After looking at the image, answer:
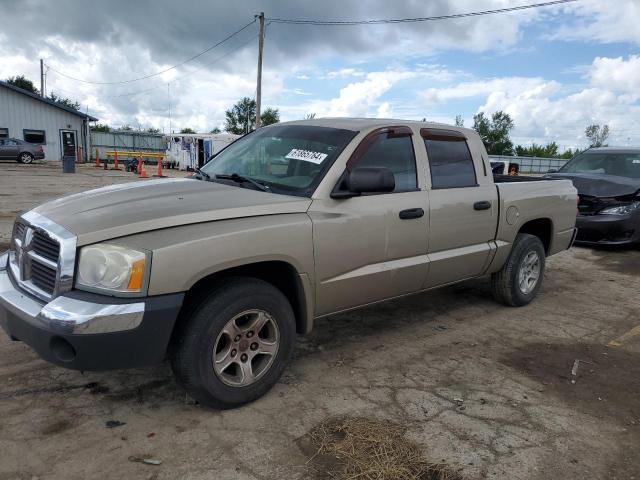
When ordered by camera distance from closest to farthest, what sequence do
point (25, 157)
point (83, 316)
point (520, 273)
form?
1. point (83, 316)
2. point (520, 273)
3. point (25, 157)

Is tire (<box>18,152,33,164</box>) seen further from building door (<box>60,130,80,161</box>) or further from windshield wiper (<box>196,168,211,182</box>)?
windshield wiper (<box>196,168,211,182</box>)

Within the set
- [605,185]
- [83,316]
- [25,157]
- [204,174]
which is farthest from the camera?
[25,157]

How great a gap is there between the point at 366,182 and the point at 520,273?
2778 mm

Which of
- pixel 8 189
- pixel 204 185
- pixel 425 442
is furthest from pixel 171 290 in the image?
pixel 8 189

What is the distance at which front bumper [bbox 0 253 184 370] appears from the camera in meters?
2.52

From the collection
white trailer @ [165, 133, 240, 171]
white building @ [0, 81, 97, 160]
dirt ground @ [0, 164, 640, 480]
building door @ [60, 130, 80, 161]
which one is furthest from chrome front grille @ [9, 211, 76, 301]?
building door @ [60, 130, 80, 161]

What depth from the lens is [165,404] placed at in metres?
3.16

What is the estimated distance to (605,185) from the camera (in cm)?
877

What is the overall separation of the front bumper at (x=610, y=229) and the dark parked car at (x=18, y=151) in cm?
2961

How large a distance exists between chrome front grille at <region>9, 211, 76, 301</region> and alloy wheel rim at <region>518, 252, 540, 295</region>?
4.34m

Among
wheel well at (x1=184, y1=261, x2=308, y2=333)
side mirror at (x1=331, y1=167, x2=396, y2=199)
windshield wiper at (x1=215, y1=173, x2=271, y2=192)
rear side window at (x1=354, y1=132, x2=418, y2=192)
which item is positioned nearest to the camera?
wheel well at (x1=184, y1=261, x2=308, y2=333)

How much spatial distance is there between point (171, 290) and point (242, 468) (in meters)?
0.98

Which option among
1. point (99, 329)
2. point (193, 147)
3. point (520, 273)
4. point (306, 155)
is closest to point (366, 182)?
point (306, 155)

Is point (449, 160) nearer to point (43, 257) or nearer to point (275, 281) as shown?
point (275, 281)
